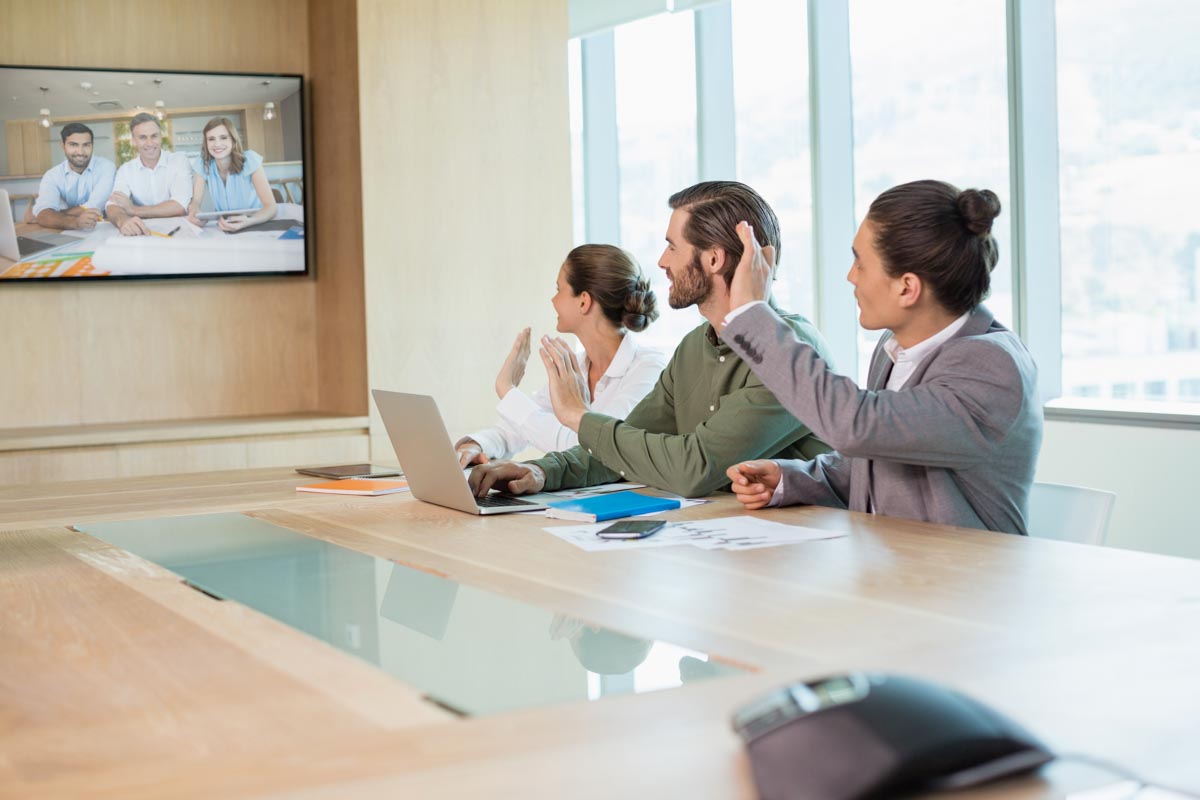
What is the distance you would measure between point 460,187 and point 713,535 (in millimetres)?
2955

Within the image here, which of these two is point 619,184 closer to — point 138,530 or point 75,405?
point 75,405

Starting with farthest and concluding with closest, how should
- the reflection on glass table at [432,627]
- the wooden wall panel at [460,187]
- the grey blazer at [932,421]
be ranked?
the wooden wall panel at [460,187], the grey blazer at [932,421], the reflection on glass table at [432,627]

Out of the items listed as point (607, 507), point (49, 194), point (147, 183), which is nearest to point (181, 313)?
point (147, 183)

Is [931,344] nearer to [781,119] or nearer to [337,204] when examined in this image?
[337,204]

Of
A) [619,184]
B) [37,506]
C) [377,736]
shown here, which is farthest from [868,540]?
[619,184]

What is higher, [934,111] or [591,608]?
[934,111]

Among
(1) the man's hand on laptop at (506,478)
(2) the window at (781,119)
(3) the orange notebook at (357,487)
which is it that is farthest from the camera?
(2) the window at (781,119)

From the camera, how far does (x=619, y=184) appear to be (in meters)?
6.41

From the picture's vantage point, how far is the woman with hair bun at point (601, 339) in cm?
311

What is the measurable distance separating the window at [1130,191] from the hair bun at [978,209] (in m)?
2.33

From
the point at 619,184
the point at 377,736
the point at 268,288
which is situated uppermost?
the point at 619,184

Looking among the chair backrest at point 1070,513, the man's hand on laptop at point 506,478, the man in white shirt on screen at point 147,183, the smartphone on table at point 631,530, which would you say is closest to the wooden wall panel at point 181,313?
the man in white shirt on screen at point 147,183

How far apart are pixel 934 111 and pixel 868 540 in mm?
3384

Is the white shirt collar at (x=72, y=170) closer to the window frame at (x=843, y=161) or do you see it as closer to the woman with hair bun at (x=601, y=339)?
the woman with hair bun at (x=601, y=339)
